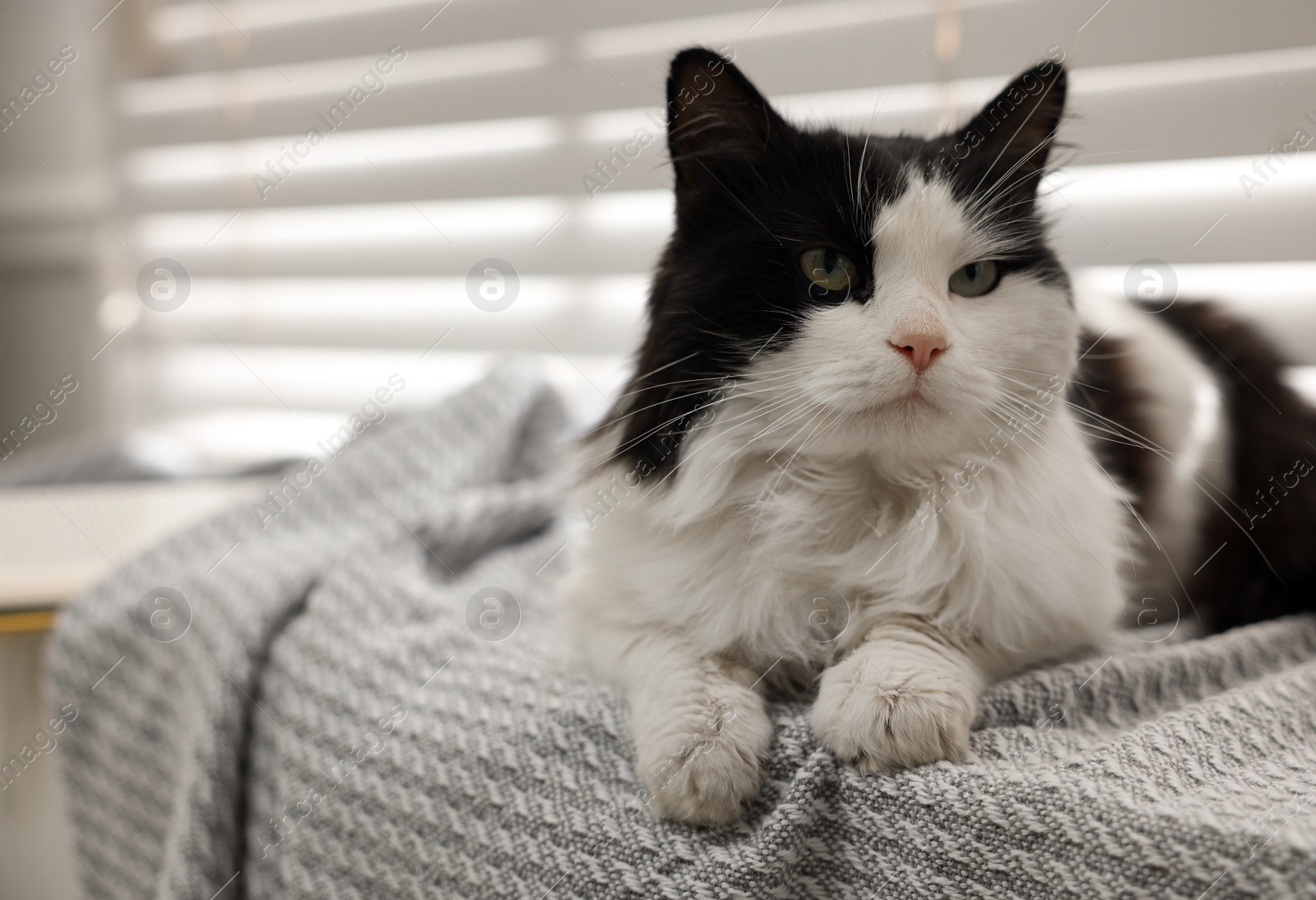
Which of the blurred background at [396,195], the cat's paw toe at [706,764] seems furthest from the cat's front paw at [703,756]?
the blurred background at [396,195]

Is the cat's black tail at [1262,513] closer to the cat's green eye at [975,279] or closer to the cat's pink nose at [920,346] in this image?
the cat's green eye at [975,279]

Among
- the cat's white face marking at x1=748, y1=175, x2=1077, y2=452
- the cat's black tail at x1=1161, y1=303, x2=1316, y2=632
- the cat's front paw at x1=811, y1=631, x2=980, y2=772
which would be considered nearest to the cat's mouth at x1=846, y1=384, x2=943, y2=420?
the cat's white face marking at x1=748, y1=175, x2=1077, y2=452

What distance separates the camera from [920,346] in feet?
2.53

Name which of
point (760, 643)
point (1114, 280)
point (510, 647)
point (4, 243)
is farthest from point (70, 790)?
point (4, 243)

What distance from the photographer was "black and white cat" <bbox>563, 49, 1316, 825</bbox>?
797 millimetres

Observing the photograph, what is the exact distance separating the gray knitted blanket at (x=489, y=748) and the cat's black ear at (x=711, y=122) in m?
0.61

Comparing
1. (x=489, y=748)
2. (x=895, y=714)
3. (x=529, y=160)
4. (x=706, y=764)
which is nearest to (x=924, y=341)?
(x=895, y=714)

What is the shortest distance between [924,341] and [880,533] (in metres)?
Answer: 0.23

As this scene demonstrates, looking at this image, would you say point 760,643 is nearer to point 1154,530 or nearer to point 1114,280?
point 1154,530

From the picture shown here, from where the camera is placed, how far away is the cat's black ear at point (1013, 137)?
36.5 inches

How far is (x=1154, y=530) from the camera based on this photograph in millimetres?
1229

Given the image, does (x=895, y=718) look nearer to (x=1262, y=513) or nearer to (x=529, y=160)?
(x=1262, y=513)

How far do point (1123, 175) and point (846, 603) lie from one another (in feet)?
3.45

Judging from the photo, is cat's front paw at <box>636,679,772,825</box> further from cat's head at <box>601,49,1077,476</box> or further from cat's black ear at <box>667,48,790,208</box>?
cat's black ear at <box>667,48,790,208</box>
